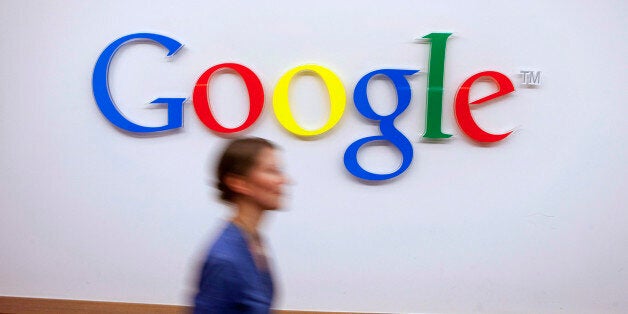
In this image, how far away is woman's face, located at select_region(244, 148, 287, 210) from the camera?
1.90 m

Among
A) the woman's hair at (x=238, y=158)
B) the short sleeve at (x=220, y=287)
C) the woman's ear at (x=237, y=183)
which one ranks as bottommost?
the short sleeve at (x=220, y=287)

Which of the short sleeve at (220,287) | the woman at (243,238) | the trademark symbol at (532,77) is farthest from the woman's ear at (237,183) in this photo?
the trademark symbol at (532,77)

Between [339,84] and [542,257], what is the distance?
1.62m

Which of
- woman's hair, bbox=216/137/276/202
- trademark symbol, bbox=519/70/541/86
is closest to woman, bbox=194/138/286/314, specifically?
woman's hair, bbox=216/137/276/202

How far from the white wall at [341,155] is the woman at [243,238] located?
247 cm

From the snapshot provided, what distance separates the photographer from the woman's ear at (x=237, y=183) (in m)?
1.90

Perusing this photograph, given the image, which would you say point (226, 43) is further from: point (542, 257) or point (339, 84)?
point (542, 257)

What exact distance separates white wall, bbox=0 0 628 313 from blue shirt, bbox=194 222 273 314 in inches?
103

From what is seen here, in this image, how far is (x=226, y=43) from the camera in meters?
4.42

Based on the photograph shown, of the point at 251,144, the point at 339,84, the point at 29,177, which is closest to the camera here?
the point at 251,144

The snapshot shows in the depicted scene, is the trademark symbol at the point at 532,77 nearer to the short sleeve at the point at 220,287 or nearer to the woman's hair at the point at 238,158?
the woman's hair at the point at 238,158

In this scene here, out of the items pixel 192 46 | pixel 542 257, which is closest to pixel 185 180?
pixel 192 46

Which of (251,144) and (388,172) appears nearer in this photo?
(251,144)

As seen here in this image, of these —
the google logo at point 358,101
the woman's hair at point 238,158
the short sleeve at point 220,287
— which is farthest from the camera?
the google logo at point 358,101
